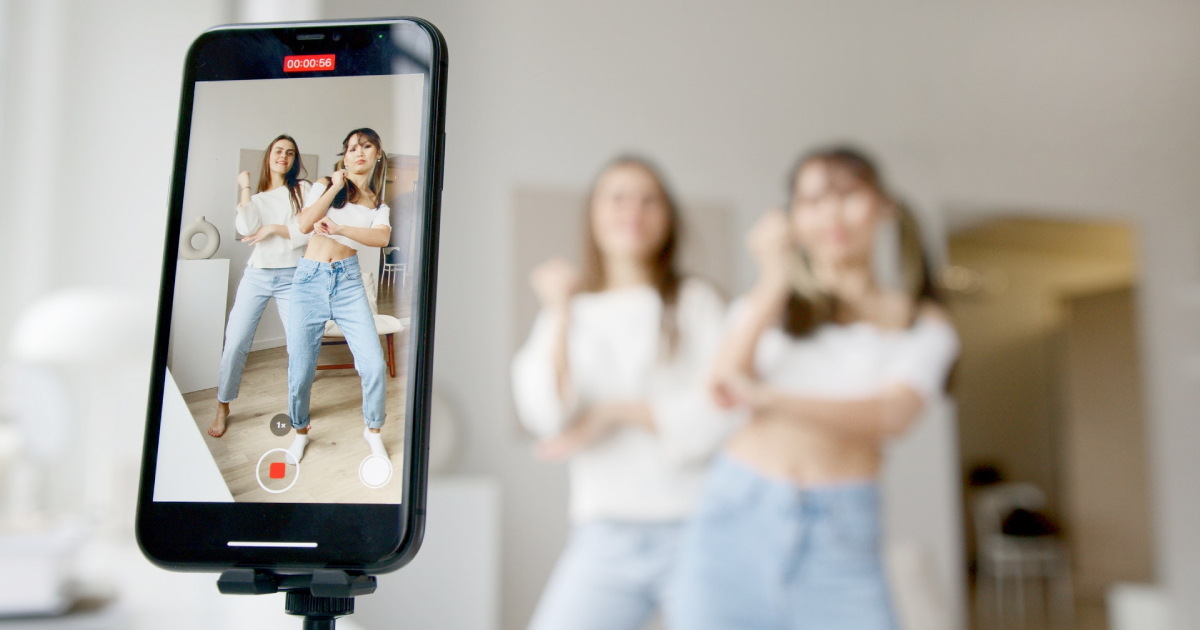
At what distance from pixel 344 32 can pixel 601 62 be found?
860 millimetres

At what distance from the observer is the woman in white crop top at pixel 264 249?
0.22 meters

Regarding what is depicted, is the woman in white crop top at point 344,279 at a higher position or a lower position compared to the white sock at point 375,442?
higher

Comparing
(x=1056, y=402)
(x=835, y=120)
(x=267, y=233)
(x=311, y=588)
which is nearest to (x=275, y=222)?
(x=267, y=233)

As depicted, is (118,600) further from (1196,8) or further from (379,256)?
(1196,8)

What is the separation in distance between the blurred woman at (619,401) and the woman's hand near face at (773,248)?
0.33ft

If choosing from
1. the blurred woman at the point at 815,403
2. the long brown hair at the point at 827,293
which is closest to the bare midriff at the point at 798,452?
the blurred woman at the point at 815,403

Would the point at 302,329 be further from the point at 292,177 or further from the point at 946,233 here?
the point at 946,233

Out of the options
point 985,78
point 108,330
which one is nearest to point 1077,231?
point 985,78

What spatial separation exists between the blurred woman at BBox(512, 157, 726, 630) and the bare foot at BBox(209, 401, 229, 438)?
0.78 m

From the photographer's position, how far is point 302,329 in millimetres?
220

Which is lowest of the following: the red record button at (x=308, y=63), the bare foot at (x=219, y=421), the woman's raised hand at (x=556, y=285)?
the bare foot at (x=219, y=421)

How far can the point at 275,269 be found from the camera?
0.23 metres

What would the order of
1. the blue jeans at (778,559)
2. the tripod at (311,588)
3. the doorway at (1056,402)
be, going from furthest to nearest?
the doorway at (1056,402) → the blue jeans at (778,559) → the tripod at (311,588)

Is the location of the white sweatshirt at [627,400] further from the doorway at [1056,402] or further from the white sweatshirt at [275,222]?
the white sweatshirt at [275,222]
